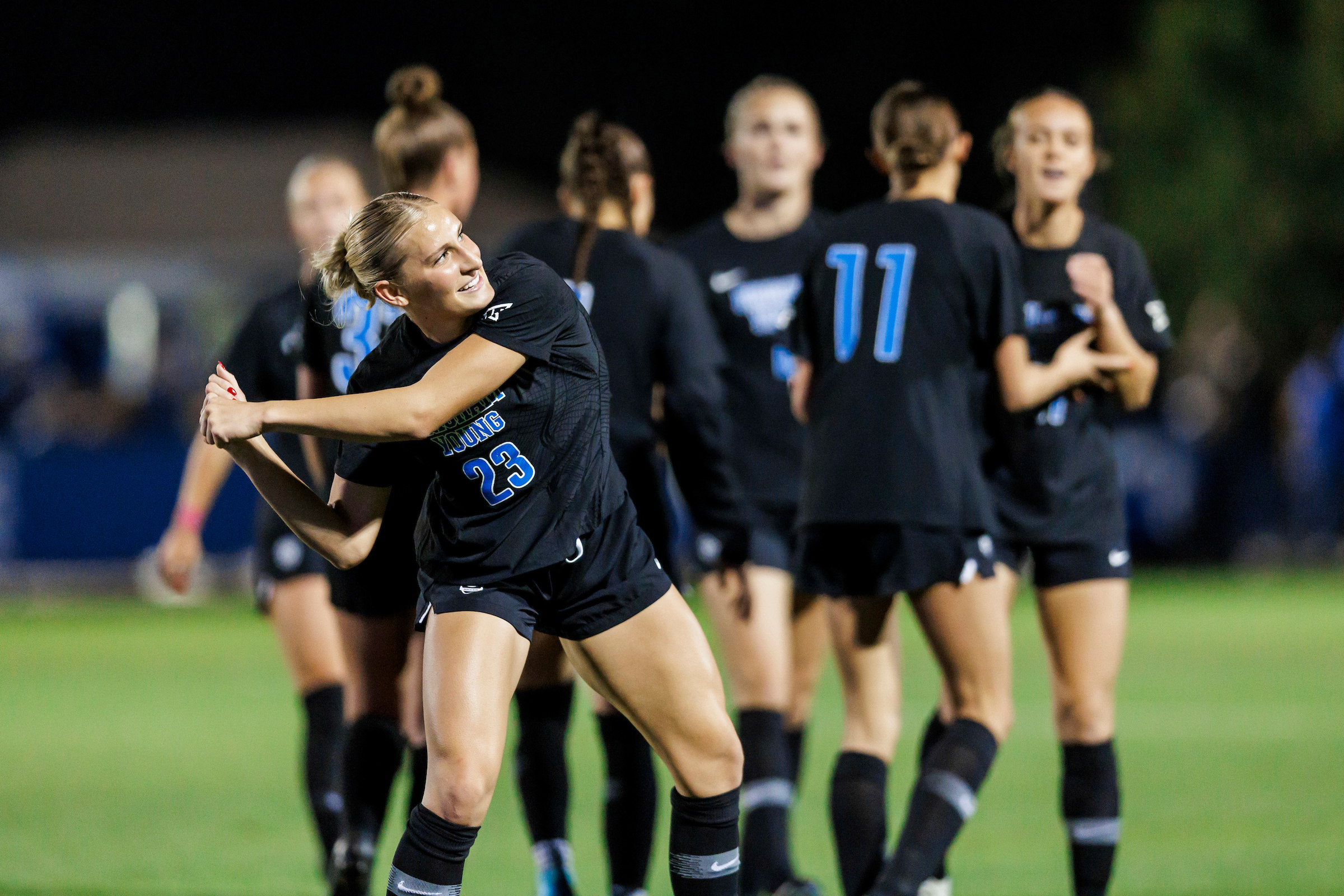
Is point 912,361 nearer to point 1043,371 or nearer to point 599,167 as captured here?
point 1043,371

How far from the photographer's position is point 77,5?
2702 cm

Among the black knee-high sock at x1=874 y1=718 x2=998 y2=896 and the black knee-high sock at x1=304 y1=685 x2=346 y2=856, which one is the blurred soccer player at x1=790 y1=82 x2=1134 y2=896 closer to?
the black knee-high sock at x1=874 y1=718 x2=998 y2=896

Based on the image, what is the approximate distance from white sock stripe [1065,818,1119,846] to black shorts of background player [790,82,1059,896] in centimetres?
39

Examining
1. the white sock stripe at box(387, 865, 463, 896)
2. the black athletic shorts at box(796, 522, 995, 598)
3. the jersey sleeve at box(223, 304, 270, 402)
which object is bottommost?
the white sock stripe at box(387, 865, 463, 896)

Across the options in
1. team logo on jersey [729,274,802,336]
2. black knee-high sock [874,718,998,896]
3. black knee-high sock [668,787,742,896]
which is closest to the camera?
black knee-high sock [668,787,742,896]

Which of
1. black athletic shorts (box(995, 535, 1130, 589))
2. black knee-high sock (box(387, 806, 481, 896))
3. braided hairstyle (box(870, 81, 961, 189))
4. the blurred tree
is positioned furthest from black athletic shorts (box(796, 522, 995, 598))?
the blurred tree

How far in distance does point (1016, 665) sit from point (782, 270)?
6447mm

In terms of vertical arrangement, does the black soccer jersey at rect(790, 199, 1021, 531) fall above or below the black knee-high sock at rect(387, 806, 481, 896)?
above

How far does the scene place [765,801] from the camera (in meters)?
5.82

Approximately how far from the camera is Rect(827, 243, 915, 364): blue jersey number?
5047 millimetres

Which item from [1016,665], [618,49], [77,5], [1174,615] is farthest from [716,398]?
[77,5]

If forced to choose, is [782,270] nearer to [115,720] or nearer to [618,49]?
[115,720]

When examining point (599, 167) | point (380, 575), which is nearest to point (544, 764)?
point (380, 575)

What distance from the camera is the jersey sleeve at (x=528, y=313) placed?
4125 millimetres
